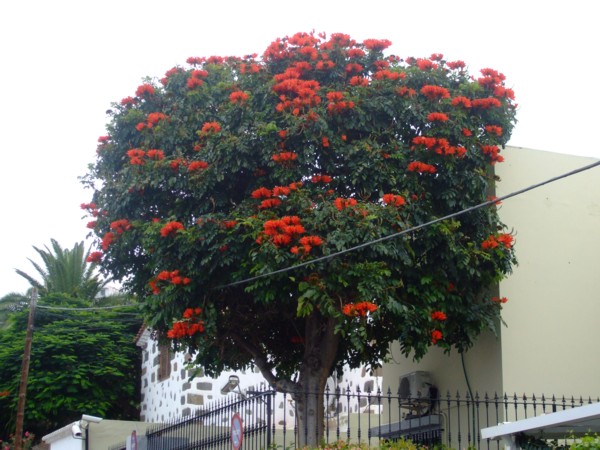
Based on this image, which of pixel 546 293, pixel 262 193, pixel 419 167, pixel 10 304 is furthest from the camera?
pixel 10 304

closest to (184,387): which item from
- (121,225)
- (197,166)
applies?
(121,225)

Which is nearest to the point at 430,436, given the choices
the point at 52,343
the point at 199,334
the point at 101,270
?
the point at 199,334

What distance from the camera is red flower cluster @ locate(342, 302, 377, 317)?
35.0ft

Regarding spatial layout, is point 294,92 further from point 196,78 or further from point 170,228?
point 170,228

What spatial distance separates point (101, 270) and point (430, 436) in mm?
5171

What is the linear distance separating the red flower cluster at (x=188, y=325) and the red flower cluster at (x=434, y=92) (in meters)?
3.99

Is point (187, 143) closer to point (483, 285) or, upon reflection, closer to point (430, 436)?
point (483, 285)

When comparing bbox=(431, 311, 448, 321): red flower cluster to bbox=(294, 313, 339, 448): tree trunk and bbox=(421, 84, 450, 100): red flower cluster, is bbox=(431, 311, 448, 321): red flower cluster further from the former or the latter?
bbox=(421, 84, 450, 100): red flower cluster

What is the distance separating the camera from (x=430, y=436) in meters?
13.3

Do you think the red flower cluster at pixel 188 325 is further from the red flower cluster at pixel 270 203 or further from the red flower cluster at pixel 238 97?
the red flower cluster at pixel 238 97

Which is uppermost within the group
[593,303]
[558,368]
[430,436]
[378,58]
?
[378,58]

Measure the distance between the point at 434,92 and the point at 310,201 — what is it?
2241 millimetres

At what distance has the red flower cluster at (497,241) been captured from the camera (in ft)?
38.0

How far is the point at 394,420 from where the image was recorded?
1503cm
